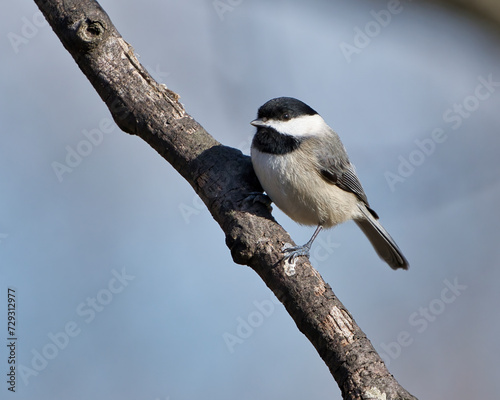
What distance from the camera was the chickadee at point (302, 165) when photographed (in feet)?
8.64

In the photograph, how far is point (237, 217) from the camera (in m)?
2.12

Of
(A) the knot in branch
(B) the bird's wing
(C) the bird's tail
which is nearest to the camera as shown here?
(A) the knot in branch

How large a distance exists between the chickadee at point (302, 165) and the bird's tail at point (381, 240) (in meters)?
0.22

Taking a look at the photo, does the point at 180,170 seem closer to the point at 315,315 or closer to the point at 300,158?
the point at 300,158

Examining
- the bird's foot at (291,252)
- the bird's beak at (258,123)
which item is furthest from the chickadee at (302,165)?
the bird's foot at (291,252)

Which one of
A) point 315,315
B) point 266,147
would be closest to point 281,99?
point 266,147

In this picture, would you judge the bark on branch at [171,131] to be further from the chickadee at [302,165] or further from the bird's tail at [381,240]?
the bird's tail at [381,240]

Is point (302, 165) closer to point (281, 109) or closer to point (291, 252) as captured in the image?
point (281, 109)

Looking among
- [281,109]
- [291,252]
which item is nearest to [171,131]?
[281,109]

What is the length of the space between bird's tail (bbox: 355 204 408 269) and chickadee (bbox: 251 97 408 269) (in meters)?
0.22

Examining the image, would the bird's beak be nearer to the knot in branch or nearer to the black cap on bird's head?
the black cap on bird's head

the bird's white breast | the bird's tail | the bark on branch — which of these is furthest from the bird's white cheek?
the bird's tail

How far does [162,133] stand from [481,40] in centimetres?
145

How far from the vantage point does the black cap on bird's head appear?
2.75 meters
